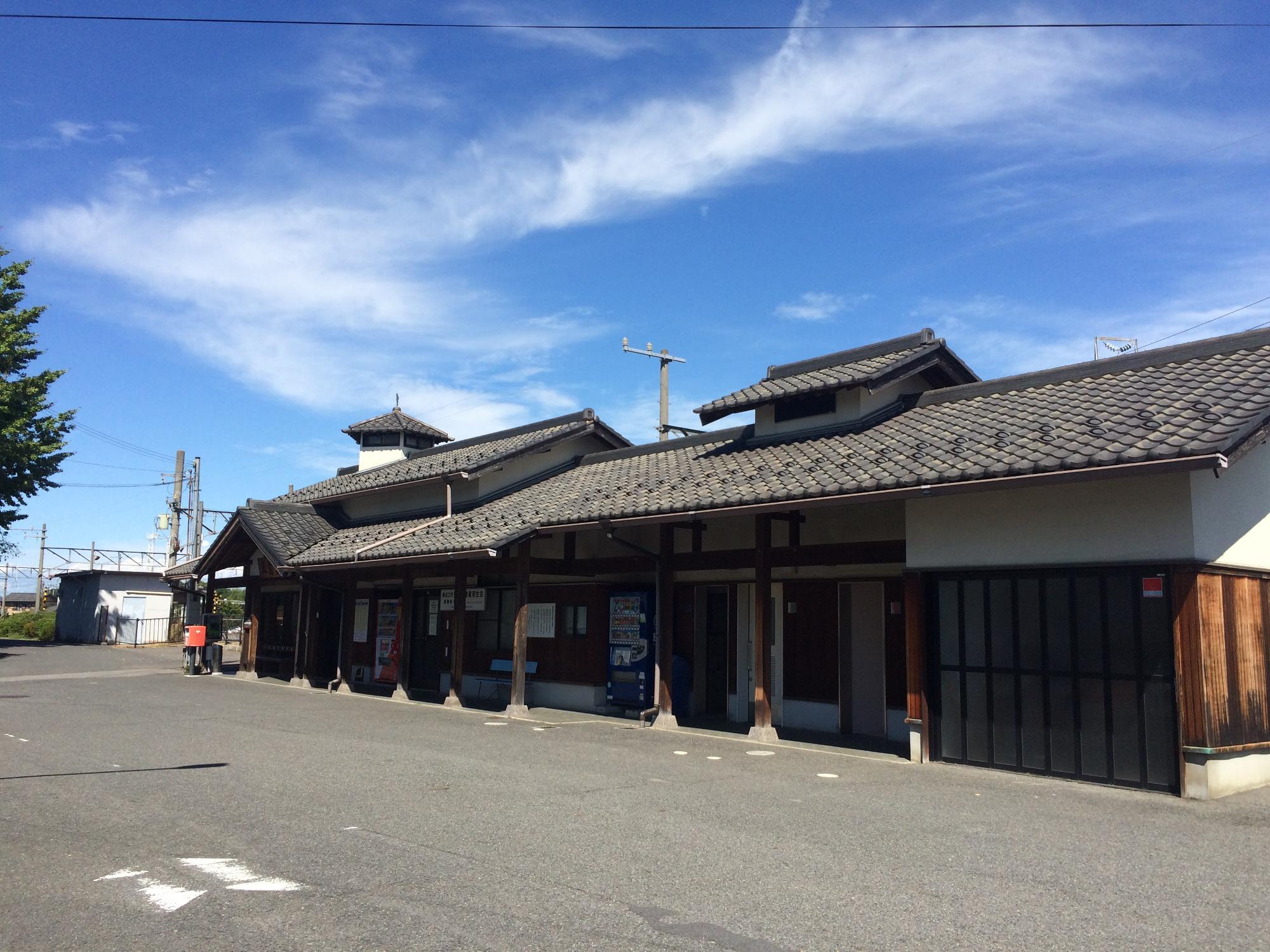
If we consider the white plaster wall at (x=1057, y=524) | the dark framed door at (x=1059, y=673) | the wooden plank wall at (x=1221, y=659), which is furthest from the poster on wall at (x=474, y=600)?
the wooden plank wall at (x=1221, y=659)

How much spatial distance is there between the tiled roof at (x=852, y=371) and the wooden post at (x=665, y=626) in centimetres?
268

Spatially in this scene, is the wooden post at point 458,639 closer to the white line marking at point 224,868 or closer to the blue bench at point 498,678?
the blue bench at point 498,678

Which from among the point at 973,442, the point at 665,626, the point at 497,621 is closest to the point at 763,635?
the point at 665,626

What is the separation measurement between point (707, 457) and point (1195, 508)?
7.82m

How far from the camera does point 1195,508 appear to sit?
8758 mm

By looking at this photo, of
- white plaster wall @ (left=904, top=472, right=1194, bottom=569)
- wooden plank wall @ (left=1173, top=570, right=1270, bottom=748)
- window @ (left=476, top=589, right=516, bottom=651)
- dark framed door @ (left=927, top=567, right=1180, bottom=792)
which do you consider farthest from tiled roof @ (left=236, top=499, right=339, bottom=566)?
wooden plank wall @ (left=1173, top=570, right=1270, bottom=748)

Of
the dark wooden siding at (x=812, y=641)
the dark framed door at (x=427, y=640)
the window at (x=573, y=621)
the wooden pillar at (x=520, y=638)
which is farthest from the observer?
the dark framed door at (x=427, y=640)

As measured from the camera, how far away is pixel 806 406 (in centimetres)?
1465

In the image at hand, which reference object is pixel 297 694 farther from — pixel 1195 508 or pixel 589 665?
pixel 1195 508

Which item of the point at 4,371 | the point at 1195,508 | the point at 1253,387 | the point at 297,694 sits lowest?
the point at 297,694

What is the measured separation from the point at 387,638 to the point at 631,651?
7896 mm

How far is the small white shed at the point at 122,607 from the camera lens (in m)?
41.3

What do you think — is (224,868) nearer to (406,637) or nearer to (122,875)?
(122,875)

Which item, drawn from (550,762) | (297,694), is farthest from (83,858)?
(297,694)
